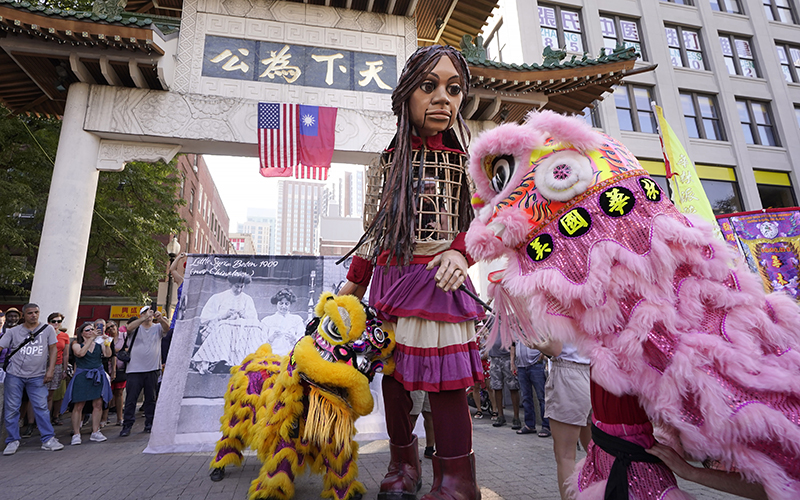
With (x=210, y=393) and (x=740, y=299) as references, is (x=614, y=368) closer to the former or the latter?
(x=740, y=299)

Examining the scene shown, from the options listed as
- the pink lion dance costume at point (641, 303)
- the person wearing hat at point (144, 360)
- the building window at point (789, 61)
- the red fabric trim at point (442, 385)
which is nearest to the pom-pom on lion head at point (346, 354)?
the red fabric trim at point (442, 385)

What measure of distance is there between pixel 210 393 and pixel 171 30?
20.5 ft

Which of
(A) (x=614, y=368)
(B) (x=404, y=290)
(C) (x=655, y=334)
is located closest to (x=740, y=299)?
(C) (x=655, y=334)

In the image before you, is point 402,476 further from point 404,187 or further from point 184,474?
point 184,474

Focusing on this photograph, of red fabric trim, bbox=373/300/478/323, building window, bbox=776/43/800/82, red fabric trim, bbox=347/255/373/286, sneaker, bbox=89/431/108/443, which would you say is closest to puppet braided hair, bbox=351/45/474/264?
red fabric trim, bbox=347/255/373/286

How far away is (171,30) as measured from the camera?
707cm

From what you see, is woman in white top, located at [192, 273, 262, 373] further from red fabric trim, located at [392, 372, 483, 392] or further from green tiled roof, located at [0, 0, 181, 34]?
green tiled roof, located at [0, 0, 181, 34]

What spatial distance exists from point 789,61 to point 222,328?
879 inches

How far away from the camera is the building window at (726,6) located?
15961 mm

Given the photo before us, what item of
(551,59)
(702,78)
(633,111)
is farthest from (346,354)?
(702,78)

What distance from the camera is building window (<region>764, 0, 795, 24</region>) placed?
54.1 feet

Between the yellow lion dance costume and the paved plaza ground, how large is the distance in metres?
0.41

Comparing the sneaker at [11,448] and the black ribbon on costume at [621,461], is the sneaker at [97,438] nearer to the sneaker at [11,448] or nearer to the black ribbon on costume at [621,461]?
the sneaker at [11,448]

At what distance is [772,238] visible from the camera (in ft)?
14.9
